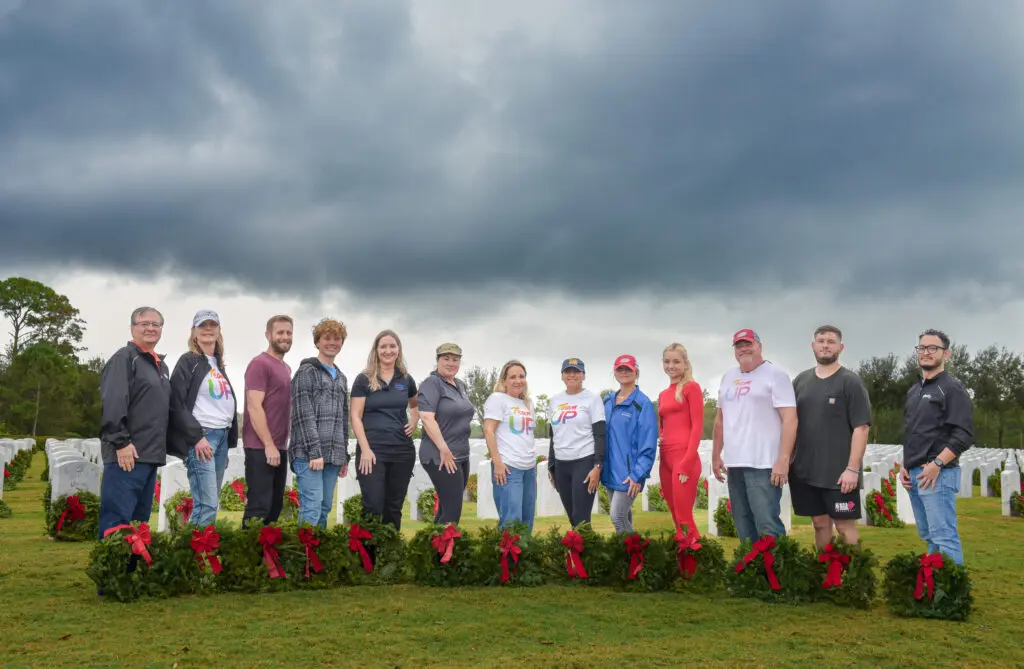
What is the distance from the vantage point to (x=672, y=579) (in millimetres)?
5914

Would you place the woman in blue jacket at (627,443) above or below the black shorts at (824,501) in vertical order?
above

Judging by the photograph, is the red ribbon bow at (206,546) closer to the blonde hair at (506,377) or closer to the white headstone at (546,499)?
the blonde hair at (506,377)

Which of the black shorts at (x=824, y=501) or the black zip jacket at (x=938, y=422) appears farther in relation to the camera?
the black shorts at (x=824, y=501)

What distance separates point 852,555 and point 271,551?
416 cm

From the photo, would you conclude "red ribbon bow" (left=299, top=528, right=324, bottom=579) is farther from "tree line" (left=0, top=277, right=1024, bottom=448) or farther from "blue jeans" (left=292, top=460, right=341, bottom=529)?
"tree line" (left=0, top=277, right=1024, bottom=448)

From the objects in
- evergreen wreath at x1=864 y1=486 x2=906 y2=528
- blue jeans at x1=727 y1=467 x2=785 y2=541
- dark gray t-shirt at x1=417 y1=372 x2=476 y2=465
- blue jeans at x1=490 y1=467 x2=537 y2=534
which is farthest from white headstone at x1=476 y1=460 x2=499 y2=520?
blue jeans at x1=727 y1=467 x2=785 y2=541

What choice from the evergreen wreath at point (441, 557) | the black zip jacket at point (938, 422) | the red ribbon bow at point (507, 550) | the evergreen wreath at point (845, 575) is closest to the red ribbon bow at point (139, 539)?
the evergreen wreath at point (441, 557)

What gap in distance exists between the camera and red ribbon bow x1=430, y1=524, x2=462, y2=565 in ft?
19.6

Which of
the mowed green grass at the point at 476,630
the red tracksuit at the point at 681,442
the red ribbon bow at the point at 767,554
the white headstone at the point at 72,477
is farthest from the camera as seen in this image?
the white headstone at the point at 72,477

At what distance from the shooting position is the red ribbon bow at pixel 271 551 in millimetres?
5742

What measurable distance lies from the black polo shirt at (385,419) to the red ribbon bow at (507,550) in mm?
969

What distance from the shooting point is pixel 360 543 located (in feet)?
19.8

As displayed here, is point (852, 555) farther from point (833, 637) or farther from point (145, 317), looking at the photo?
point (145, 317)

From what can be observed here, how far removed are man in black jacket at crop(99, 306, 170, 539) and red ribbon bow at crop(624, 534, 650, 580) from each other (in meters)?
3.42
